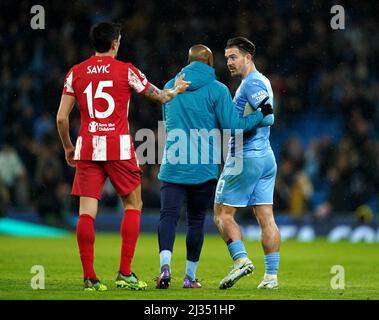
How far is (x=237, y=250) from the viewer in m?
9.85

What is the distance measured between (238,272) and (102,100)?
2.06 metres

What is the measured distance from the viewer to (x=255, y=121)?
990 centimetres

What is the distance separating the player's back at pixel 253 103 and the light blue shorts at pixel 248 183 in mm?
91

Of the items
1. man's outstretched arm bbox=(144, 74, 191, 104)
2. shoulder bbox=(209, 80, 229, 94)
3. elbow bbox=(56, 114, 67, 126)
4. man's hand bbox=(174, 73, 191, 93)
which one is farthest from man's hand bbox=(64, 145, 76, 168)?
shoulder bbox=(209, 80, 229, 94)

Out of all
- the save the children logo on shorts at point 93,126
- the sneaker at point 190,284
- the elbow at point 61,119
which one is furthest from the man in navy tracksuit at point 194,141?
the elbow at point 61,119

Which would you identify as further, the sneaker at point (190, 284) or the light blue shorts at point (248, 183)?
the light blue shorts at point (248, 183)

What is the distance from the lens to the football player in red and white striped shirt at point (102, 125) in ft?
30.5

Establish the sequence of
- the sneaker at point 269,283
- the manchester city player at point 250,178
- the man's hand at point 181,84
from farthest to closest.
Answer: the manchester city player at point 250,178 < the sneaker at point 269,283 < the man's hand at point 181,84

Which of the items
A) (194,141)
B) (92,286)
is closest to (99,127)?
(194,141)

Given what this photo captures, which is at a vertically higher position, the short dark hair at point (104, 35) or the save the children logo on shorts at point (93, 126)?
the short dark hair at point (104, 35)

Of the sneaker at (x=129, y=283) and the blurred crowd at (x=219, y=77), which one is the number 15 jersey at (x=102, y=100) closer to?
the sneaker at (x=129, y=283)

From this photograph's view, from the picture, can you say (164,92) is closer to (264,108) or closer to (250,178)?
(264,108)

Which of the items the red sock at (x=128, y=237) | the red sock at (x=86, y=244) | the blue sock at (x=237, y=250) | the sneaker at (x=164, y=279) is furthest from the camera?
the blue sock at (x=237, y=250)

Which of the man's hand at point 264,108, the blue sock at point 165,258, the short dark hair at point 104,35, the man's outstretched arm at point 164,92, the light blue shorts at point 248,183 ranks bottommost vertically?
the blue sock at point 165,258
